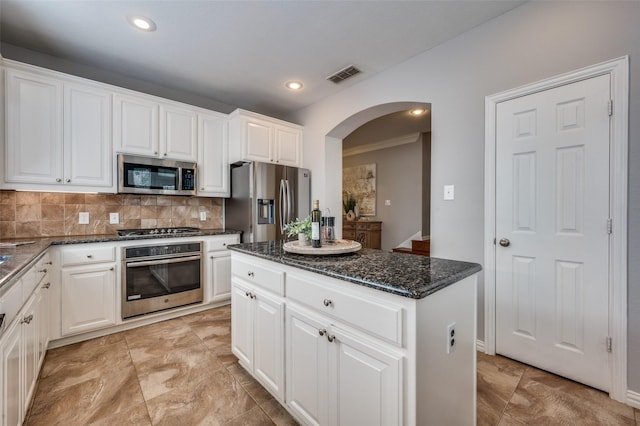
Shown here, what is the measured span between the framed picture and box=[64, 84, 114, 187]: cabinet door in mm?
4971

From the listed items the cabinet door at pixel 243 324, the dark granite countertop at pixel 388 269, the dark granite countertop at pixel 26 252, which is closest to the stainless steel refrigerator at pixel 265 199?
the dark granite countertop at pixel 26 252

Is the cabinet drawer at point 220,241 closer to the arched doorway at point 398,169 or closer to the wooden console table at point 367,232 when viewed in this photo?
the arched doorway at point 398,169

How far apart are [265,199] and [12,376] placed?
2.49 meters

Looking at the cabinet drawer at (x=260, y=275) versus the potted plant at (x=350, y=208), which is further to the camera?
the potted plant at (x=350, y=208)

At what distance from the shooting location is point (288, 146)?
12.9ft

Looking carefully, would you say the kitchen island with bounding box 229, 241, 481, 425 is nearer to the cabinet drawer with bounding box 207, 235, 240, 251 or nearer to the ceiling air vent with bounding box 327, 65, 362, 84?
the cabinet drawer with bounding box 207, 235, 240, 251

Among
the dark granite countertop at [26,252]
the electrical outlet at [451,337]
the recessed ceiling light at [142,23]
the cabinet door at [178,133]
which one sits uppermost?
the recessed ceiling light at [142,23]

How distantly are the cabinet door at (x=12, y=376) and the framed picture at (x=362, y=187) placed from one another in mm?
5814

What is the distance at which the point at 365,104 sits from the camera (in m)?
3.21

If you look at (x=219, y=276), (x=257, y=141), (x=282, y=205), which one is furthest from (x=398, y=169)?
(x=219, y=276)

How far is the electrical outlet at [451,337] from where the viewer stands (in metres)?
1.16

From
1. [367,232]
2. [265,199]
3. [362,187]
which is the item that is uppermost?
[362,187]

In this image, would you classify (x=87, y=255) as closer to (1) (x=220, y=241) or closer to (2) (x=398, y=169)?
(1) (x=220, y=241)

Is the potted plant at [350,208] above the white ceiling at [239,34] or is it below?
below
